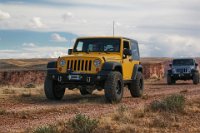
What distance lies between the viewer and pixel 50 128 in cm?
866

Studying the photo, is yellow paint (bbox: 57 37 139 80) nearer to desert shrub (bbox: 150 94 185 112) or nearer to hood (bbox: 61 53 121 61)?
hood (bbox: 61 53 121 61)

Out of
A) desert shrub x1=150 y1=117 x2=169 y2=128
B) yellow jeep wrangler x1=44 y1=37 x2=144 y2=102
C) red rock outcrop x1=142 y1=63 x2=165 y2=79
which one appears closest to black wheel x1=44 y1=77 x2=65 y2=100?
yellow jeep wrangler x1=44 y1=37 x2=144 y2=102

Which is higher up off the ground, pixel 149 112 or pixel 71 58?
pixel 71 58

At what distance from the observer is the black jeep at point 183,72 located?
95.7 feet

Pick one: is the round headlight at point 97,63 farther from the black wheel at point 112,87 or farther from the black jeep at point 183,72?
the black jeep at point 183,72

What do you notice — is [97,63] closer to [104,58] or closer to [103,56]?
[104,58]

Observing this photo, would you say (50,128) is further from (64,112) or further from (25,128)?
(64,112)

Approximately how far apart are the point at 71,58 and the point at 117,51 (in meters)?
1.86

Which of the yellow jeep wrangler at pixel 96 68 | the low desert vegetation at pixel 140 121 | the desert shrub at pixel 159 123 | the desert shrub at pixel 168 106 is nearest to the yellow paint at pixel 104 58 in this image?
the yellow jeep wrangler at pixel 96 68

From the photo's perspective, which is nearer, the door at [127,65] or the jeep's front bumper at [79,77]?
the jeep's front bumper at [79,77]

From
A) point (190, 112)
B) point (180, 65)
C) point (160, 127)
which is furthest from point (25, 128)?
point (180, 65)

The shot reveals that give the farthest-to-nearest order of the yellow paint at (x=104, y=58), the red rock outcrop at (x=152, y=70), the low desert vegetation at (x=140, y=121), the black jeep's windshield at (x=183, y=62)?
the red rock outcrop at (x=152, y=70), the black jeep's windshield at (x=183, y=62), the yellow paint at (x=104, y=58), the low desert vegetation at (x=140, y=121)

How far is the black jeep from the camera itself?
29175 millimetres

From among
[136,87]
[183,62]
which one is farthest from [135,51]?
[183,62]
